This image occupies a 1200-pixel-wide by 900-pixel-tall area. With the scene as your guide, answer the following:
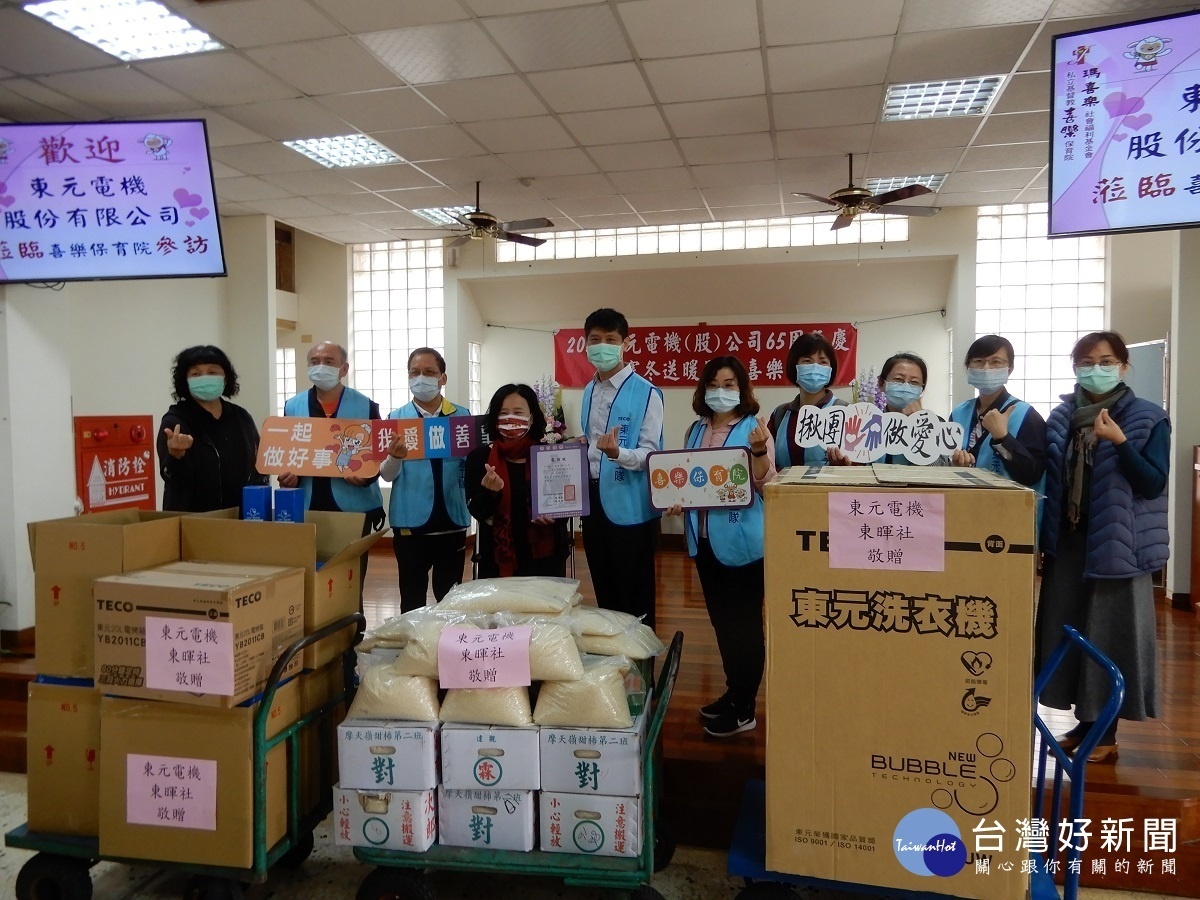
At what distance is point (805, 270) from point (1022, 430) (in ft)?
16.1

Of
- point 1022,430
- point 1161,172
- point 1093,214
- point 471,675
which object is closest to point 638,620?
point 471,675

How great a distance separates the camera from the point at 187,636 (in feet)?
5.25

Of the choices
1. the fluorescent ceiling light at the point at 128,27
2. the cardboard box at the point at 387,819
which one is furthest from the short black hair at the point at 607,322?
the fluorescent ceiling light at the point at 128,27

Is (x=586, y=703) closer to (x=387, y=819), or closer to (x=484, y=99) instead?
(x=387, y=819)

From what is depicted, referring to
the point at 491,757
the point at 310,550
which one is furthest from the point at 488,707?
the point at 310,550

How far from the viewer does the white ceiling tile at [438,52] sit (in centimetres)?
334

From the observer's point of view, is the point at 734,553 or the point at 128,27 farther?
the point at 128,27

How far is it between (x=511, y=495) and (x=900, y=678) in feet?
5.01

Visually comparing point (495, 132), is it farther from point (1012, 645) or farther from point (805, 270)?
point (1012, 645)

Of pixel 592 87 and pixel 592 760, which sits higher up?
pixel 592 87

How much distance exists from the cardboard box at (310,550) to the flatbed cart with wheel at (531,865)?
53 cm

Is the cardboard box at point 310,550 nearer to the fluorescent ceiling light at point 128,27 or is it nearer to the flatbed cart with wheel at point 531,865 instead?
the flatbed cart with wheel at point 531,865

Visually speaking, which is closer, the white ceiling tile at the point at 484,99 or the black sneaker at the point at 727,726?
the black sneaker at the point at 727,726

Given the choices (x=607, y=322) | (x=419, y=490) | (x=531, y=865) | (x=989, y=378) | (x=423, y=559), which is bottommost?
(x=531, y=865)
